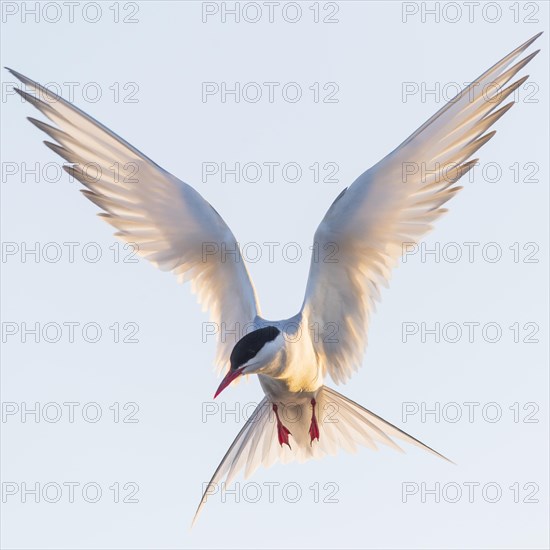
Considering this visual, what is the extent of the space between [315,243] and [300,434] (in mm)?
1537

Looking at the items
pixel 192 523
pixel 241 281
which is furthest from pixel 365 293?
pixel 192 523

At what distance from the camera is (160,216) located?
A: 7.96m

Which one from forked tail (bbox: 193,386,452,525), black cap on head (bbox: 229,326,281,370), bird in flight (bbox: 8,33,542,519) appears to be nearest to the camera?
black cap on head (bbox: 229,326,281,370)

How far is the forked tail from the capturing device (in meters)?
7.79

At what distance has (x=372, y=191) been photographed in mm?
7375

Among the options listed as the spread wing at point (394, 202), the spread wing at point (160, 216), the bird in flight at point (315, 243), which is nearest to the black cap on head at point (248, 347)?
Result: the bird in flight at point (315, 243)

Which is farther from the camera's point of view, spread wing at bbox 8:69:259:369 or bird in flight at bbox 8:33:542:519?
spread wing at bbox 8:69:259:369

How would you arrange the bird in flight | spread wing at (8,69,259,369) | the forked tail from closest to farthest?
1. the bird in flight
2. spread wing at (8,69,259,369)
3. the forked tail

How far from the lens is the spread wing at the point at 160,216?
7.50 m

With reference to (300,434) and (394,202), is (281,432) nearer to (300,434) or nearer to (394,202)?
(300,434)

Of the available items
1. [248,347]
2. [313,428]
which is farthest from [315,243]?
[313,428]

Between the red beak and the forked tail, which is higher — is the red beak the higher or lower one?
the higher one

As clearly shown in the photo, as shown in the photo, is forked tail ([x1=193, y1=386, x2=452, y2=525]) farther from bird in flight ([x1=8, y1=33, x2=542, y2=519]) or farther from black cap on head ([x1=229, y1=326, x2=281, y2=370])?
black cap on head ([x1=229, y1=326, x2=281, y2=370])

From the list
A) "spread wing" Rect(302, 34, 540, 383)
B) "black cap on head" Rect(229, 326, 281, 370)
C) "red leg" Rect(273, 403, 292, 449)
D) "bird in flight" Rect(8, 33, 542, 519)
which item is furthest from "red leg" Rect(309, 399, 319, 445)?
"black cap on head" Rect(229, 326, 281, 370)
